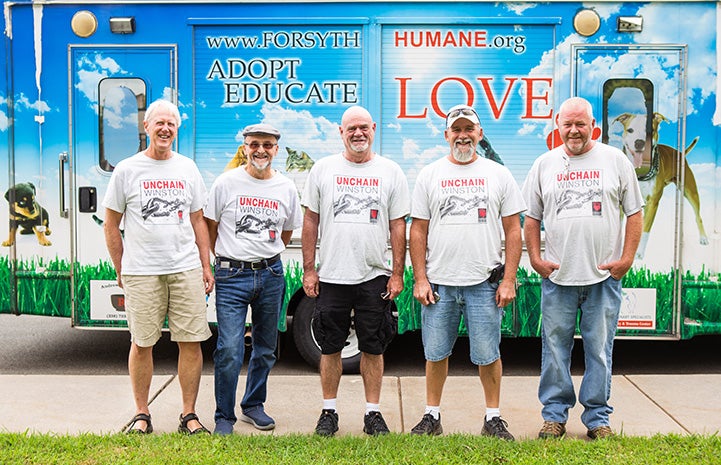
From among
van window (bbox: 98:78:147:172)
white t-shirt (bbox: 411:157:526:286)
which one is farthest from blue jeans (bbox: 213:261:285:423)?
van window (bbox: 98:78:147:172)

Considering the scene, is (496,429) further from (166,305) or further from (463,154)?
(166,305)

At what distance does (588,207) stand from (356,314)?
4.60 ft

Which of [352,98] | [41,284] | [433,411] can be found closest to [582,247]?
[433,411]

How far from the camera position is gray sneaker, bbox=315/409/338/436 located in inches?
173

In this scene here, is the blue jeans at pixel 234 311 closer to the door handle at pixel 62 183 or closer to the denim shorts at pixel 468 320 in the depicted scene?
the denim shorts at pixel 468 320

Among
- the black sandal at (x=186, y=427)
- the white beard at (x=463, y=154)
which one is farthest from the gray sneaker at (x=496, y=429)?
the black sandal at (x=186, y=427)

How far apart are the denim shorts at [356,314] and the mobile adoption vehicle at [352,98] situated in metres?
1.35

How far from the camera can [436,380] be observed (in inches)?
172

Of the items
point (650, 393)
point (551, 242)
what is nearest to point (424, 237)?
point (551, 242)

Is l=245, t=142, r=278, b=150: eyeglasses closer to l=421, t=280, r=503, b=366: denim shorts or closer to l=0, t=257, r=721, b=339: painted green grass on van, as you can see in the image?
l=421, t=280, r=503, b=366: denim shorts

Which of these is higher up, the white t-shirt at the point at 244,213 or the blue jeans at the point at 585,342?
the white t-shirt at the point at 244,213

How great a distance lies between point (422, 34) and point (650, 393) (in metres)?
2.97

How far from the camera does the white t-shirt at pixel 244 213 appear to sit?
4.39 metres

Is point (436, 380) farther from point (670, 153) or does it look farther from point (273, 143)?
point (670, 153)
